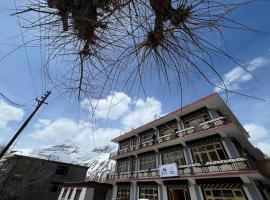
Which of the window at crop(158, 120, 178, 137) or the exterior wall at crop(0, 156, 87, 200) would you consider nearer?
the window at crop(158, 120, 178, 137)

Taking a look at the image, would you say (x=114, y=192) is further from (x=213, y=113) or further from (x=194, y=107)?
(x=213, y=113)

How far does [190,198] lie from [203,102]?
7.34 metres

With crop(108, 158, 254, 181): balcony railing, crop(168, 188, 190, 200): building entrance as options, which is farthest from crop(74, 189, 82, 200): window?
crop(168, 188, 190, 200): building entrance

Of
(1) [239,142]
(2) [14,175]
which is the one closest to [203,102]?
(1) [239,142]

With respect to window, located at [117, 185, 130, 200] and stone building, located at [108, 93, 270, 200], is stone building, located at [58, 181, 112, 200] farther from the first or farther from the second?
window, located at [117, 185, 130, 200]

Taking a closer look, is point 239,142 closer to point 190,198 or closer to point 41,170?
point 190,198

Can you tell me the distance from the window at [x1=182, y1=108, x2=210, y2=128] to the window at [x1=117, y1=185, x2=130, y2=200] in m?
9.80

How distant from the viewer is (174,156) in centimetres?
1416

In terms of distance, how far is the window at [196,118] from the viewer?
13.4m

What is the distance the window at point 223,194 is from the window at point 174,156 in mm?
2827

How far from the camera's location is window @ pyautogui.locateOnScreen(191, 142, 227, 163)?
36.2ft

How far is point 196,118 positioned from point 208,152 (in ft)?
10.6

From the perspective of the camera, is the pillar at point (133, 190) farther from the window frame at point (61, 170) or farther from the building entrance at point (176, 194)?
the window frame at point (61, 170)

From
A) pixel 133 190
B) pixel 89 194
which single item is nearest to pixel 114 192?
pixel 89 194
